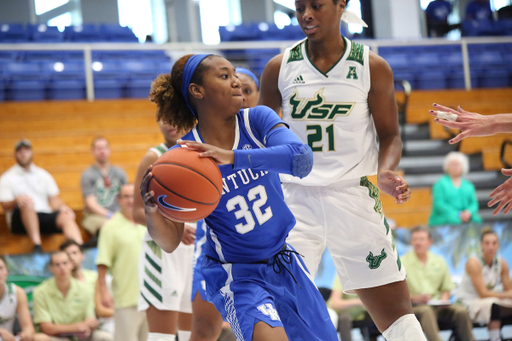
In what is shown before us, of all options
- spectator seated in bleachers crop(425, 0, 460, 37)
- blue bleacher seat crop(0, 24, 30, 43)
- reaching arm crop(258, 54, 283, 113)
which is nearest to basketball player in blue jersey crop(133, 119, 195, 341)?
reaching arm crop(258, 54, 283, 113)

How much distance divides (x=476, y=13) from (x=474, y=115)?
41.1 ft

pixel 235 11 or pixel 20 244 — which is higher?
pixel 235 11

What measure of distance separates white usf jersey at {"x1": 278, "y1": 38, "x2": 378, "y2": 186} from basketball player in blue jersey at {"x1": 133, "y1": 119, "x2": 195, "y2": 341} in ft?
3.86

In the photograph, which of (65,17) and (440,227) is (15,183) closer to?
(440,227)

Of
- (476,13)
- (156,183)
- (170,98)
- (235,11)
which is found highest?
(235,11)

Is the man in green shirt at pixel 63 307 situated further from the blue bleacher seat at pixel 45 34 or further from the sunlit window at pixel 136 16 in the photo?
the sunlit window at pixel 136 16

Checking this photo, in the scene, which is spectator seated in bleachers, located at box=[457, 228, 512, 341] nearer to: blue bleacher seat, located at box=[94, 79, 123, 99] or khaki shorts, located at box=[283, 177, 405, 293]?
khaki shorts, located at box=[283, 177, 405, 293]

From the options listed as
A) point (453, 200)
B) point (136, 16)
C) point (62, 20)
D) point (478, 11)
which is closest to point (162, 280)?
point (453, 200)

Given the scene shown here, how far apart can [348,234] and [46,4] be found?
14.2 m

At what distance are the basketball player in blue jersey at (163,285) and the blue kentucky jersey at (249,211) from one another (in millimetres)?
1256

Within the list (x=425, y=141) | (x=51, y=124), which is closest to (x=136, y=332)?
A: (x=51, y=124)

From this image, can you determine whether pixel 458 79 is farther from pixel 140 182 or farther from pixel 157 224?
pixel 157 224

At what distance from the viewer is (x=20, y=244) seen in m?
7.45

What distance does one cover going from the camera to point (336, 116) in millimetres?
3254
